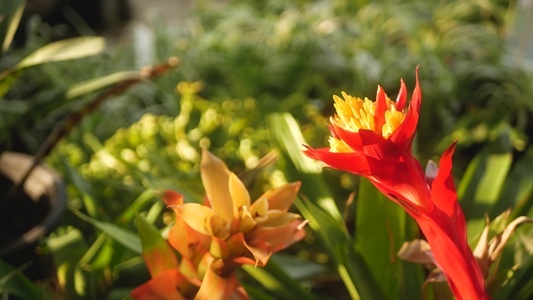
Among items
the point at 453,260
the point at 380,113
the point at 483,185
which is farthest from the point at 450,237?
the point at 483,185

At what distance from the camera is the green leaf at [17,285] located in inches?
25.7

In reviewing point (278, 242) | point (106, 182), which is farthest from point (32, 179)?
point (278, 242)

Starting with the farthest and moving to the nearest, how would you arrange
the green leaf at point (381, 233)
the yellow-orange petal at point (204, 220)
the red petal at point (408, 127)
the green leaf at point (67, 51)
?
the green leaf at point (67, 51), the green leaf at point (381, 233), the yellow-orange petal at point (204, 220), the red petal at point (408, 127)

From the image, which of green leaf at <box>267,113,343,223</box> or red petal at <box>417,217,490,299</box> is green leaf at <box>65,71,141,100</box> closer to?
green leaf at <box>267,113,343,223</box>

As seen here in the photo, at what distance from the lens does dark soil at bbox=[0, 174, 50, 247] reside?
950 millimetres

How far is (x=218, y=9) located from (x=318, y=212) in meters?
2.41

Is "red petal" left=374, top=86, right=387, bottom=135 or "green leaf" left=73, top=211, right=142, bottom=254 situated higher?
"red petal" left=374, top=86, right=387, bottom=135

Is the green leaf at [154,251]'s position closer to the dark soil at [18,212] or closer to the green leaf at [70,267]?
the green leaf at [70,267]

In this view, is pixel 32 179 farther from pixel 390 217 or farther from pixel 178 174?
pixel 390 217

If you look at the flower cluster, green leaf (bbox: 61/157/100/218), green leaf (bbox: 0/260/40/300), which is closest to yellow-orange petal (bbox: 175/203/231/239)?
the flower cluster

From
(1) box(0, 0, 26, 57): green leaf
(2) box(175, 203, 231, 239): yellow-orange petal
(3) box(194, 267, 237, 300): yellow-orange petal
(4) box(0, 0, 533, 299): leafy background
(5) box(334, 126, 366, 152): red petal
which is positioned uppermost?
(1) box(0, 0, 26, 57): green leaf

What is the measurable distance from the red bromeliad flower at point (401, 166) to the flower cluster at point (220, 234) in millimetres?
120

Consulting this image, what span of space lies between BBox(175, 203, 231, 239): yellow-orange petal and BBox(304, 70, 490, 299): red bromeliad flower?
0.15 m

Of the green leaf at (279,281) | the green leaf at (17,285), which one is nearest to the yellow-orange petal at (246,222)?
the green leaf at (279,281)
